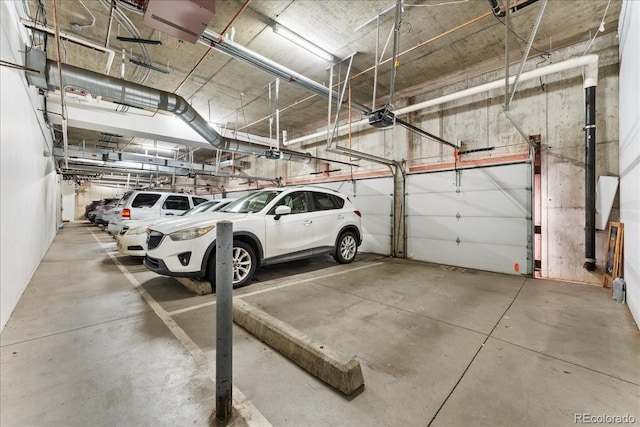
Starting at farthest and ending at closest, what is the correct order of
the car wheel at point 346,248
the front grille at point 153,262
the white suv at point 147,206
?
1. the white suv at point 147,206
2. the car wheel at point 346,248
3. the front grille at point 153,262

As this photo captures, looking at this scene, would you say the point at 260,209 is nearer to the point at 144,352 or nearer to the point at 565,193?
the point at 144,352

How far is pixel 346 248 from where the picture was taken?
605cm

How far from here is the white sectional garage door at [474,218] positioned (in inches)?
211

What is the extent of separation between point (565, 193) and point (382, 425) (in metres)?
5.85

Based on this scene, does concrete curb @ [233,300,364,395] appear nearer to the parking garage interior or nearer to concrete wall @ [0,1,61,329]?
the parking garage interior

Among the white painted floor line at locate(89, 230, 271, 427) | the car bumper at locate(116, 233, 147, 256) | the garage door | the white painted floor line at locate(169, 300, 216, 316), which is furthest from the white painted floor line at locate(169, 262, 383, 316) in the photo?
the car bumper at locate(116, 233, 147, 256)

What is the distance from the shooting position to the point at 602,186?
4.38 meters

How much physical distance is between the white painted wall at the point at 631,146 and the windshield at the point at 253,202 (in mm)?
5007

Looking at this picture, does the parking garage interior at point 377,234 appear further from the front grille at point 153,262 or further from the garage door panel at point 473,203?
the front grille at point 153,262

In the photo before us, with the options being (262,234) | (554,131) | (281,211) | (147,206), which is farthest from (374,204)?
(147,206)

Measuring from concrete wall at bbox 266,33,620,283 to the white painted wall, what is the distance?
0.72m

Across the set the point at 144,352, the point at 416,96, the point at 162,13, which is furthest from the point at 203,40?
the point at 416,96

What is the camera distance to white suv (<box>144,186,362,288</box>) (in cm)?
361

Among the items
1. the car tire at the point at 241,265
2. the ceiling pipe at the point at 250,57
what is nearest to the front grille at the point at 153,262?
the car tire at the point at 241,265
